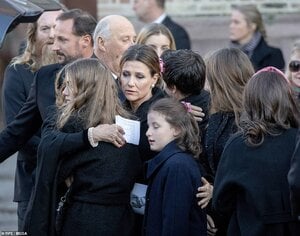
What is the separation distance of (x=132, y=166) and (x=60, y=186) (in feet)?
1.39

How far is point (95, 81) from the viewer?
623 cm

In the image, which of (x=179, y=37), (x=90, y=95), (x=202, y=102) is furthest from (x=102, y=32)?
(x=179, y=37)

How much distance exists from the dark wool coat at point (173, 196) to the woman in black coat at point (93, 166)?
0.50 ft

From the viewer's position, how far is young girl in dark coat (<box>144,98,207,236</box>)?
20.0 feet

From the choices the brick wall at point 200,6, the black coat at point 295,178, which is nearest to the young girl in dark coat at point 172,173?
the black coat at point 295,178

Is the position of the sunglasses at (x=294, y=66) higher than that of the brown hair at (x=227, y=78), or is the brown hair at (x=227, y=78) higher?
the brown hair at (x=227, y=78)

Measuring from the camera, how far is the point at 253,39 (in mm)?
10938

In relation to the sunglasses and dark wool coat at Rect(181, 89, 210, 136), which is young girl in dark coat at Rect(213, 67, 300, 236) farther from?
the sunglasses

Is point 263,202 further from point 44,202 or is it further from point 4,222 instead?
point 4,222

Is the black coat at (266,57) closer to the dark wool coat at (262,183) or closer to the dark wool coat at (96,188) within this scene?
the dark wool coat at (96,188)

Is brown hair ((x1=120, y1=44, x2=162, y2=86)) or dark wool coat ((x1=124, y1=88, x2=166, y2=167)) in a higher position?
brown hair ((x1=120, y1=44, x2=162, y2=86))

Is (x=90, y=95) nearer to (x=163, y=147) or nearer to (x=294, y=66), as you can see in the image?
(x=163, y=147)

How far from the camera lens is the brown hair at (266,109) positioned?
5.81m

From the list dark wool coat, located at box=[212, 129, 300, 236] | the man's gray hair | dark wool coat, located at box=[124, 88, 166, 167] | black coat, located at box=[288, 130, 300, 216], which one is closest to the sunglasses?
the man's gray hair
